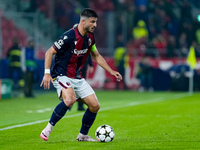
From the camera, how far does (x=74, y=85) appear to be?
6.91m

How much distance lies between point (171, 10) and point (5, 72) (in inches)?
370

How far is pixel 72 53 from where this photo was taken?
22.7 ft

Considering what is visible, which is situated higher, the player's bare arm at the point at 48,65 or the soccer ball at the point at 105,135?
the player's bare arm at the point at 48,65

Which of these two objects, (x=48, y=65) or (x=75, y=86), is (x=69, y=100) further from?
(x=48, y=65)

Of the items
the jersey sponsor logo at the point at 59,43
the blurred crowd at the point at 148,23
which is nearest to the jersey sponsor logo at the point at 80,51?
the jersey sponsor logo at the point at 59,43

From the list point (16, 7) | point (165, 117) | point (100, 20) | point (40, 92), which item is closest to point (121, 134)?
point (165, 117)

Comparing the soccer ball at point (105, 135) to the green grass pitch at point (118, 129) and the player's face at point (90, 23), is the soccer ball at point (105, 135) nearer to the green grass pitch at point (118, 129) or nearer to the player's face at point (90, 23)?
the green grass pitch at point (118, 129)

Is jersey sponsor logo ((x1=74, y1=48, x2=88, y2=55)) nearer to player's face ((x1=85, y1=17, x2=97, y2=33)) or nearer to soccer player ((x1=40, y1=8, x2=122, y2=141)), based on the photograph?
soccer player ((x1=40, y1=8, x2=122, y2=141))

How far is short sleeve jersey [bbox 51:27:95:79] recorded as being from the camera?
22.5 feet

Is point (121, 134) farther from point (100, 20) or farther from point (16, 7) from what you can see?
point (16, 7)

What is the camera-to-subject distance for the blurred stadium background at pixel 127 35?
22.0m

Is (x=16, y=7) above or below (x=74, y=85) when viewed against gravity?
above

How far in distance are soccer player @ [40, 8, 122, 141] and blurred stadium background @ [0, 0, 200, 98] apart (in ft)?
46.9

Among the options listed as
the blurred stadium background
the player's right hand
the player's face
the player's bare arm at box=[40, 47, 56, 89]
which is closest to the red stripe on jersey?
the player's face
